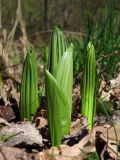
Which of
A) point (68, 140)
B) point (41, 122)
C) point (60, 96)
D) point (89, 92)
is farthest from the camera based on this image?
point (41, 122)

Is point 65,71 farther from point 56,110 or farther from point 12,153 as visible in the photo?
point 12,153

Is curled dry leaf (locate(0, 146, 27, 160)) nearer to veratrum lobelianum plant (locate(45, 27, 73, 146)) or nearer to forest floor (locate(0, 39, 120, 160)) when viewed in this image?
forest floor (locate(0, 39, 120, 160))

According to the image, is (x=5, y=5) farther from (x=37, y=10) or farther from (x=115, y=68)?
(x=115, y=68)

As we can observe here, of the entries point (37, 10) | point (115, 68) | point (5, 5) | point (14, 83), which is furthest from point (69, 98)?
point (37, 10)

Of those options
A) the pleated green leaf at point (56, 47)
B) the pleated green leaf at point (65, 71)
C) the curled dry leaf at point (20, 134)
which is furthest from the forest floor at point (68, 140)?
the pleated green leaf at point (56, 47)

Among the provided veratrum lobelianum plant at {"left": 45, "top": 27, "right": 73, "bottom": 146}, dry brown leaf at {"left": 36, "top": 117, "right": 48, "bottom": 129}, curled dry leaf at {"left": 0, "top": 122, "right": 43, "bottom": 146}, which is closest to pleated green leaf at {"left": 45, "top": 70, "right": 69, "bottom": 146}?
veratrum lobelianum plant at {"left": 45, "top": 27, "right": 73, "bottom": 146}

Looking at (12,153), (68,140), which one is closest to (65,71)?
(68,140)
